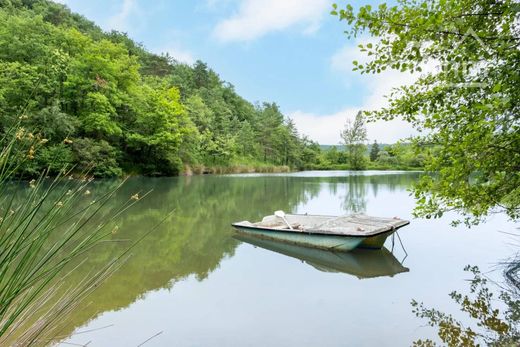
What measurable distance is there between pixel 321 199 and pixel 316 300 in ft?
34.0

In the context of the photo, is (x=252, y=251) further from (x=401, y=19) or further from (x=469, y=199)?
(x=401, y=19)

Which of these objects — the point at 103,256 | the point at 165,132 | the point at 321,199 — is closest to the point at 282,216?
the point at 103,256

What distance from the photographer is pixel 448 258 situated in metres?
6.06

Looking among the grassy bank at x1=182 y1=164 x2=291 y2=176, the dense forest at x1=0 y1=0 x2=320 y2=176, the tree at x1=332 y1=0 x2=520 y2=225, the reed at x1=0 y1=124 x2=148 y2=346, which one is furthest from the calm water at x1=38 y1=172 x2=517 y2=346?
the grassy bank at x1=182 y1=164 x2=291 y2=176

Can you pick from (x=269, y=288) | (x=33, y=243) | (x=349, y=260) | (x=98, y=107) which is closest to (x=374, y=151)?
(x=98, y=107)

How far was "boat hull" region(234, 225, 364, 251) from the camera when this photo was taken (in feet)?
20.7

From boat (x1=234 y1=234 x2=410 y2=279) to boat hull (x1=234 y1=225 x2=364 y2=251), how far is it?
0.09m

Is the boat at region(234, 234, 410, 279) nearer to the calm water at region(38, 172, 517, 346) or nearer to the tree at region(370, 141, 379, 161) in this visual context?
the calm water at region(38, 172, 517, 346)

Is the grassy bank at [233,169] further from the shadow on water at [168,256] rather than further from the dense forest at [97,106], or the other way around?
the shadow on water at [168,256]

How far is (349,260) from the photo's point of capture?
607 cm

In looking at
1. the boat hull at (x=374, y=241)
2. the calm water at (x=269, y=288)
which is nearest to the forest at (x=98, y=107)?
the calm water at (x=269, y=288)

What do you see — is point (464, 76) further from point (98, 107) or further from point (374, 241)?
point (98, 107)

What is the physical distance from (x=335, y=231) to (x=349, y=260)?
630 millimetres

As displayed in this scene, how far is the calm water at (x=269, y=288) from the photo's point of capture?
344 centimetres
